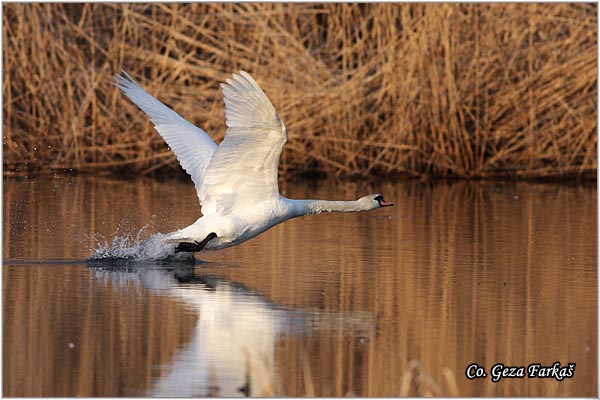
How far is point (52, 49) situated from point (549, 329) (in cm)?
1024

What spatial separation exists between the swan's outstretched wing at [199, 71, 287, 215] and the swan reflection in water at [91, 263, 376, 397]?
1.90 ft

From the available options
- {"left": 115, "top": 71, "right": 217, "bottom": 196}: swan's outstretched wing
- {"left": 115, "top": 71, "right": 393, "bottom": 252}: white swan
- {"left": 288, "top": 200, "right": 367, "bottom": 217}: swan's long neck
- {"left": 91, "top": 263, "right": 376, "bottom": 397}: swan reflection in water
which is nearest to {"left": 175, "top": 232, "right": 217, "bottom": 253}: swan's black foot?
{"left": 115, "top": 71, "right": 393, "bottom": 252}: white swan

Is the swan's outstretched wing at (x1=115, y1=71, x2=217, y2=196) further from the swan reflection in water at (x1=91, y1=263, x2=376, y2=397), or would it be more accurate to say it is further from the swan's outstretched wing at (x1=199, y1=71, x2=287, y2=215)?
the swan reflection in water at (x1=91, y1=263, x2=376, y2=397)

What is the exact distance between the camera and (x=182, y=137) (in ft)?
31.6

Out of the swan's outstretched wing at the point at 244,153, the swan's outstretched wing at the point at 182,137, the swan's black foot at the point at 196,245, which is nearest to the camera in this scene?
the swan's outstretched wing at the point at 244,153

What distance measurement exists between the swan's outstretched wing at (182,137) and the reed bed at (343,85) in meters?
5.36

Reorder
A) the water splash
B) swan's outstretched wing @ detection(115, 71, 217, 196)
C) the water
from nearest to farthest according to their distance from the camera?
the water
the water splash
swan's outstretched wing @ detection(115, 71, 217, 196)

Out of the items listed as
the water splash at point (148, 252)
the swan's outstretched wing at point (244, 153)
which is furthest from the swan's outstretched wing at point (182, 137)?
the water splash at point (148, 252)

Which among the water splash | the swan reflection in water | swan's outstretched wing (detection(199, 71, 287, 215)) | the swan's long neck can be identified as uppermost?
swan's outstretched wing (detection(199, 71, 287, 215))

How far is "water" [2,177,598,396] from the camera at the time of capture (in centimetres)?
566

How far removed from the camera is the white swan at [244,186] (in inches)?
306

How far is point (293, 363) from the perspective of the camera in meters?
5.87

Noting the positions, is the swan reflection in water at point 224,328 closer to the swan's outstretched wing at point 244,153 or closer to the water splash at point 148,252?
the water splash at point 148,252

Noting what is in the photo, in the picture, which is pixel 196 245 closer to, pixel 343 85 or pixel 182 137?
pixel 182 137
